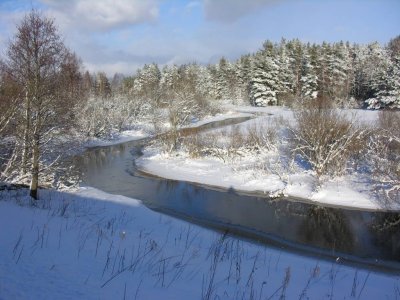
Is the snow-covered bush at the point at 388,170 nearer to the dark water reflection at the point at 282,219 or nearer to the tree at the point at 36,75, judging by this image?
the dark water reflection at the point at 282,219

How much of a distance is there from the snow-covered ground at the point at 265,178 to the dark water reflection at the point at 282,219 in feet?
3.07

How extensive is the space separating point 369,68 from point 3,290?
201 ft

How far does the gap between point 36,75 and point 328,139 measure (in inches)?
591

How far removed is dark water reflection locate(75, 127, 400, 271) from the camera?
12.9 meters

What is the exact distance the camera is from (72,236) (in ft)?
19.4

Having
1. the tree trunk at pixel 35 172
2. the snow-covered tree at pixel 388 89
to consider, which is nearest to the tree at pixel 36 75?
the tree trunk at pixel 35 172

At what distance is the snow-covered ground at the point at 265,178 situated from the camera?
59.8 feet

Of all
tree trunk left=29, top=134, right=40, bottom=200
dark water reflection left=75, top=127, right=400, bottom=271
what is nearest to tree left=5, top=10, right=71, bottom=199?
tree trunk left=29, top=134, right=40, bottom=200

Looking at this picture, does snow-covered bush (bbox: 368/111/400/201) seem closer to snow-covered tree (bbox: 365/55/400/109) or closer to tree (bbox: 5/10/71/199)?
tree (bbox: 5/10/71/199)

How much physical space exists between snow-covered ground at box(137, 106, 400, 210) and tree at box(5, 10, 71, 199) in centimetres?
1034

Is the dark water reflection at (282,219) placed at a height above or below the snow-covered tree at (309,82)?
below

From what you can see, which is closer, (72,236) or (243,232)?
(72,236)

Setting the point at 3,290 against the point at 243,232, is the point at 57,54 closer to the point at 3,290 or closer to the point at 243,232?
the point at 243,232

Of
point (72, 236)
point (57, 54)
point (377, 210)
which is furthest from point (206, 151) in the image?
point (72, 236)
